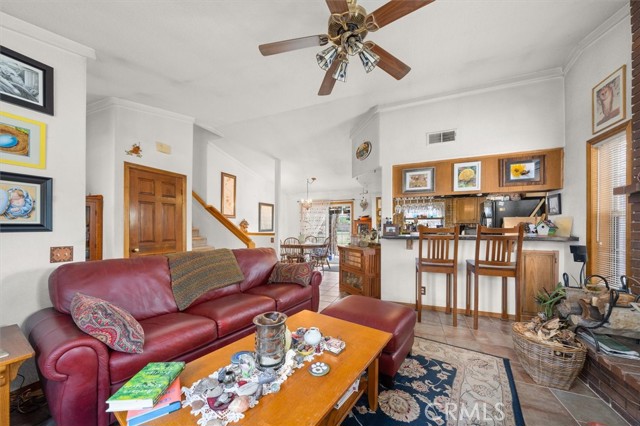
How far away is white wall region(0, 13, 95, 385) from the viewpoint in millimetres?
1876

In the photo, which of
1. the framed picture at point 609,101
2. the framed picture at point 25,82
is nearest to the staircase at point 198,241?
the framed picture at point 25,82

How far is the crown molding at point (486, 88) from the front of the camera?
9.80 feet

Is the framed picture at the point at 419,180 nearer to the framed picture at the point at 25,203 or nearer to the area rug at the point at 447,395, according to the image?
the area rug at the point at 447,395

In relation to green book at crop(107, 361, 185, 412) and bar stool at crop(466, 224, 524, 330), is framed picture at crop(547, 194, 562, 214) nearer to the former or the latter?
bar stool at crop(466, 224, 524, 330)

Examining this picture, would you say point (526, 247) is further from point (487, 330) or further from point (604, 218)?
point (487, 330)

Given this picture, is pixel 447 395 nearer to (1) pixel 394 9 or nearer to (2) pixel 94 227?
(1) pixel 394 9

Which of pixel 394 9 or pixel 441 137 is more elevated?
pixel 394 9

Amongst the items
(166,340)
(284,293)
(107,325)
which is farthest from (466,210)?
(107,325)

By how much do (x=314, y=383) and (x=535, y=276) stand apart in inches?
123

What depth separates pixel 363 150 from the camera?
4.42 metres

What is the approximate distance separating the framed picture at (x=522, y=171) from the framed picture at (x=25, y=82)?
4.84 meters

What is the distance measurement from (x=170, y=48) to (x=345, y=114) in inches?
102

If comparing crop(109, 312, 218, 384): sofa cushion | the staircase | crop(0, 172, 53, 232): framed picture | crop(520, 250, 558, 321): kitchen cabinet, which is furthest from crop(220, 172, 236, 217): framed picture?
crop(520, 250, 558, 321): kitchen cabinet

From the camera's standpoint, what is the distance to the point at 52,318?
162 cm
